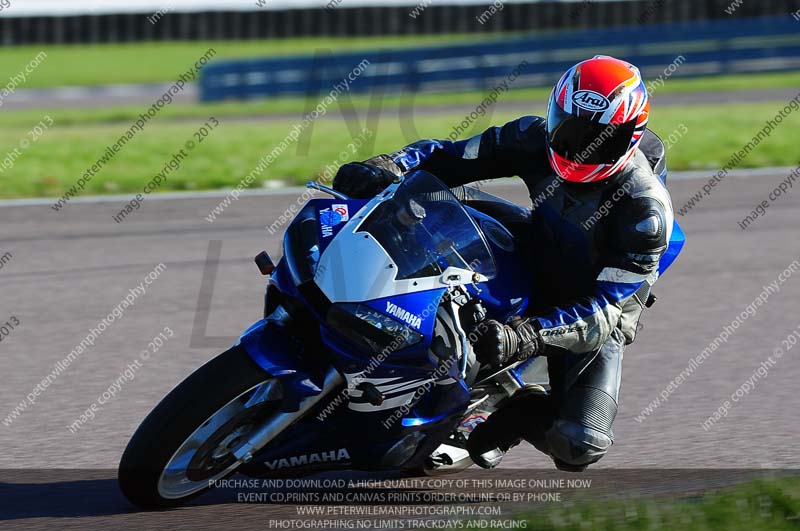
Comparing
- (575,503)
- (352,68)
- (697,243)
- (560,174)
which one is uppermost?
(560,174)

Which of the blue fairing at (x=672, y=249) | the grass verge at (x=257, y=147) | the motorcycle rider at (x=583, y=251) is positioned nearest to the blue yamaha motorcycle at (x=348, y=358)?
the motorcycle rider at (x=583, y=251)

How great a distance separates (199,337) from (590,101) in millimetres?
3211

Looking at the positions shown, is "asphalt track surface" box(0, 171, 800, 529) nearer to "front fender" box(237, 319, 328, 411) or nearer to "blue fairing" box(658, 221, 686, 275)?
"front fender" box(237, 319, 328, 411)

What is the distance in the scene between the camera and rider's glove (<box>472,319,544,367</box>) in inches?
149

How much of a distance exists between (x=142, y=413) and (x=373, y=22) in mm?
25239

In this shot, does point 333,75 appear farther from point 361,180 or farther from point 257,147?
point 361,180

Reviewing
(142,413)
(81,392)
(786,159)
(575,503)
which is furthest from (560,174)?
(786,159)

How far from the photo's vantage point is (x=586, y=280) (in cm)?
438

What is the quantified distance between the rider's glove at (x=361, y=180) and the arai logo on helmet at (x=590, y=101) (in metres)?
0.75

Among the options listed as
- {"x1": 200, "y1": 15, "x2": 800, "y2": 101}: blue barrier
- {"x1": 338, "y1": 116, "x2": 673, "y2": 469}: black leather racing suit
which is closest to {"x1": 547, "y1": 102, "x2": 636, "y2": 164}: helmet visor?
{"x1": 338, "y1": 116, "x2": 673, "y2": 469}: black leather racing suit

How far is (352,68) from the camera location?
67.9ft

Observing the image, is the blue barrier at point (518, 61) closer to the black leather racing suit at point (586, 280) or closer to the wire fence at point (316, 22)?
the wire fence at point (316, 22)

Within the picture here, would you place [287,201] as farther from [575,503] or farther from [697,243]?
[575,503]

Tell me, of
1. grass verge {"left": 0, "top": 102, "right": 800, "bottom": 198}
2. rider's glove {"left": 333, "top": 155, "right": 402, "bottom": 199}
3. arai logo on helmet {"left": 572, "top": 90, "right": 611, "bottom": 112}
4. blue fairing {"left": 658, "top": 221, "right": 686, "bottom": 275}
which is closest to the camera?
arai logo on helmet {"left": 572, "top": 90, "right": 611, "bottom": 112}
